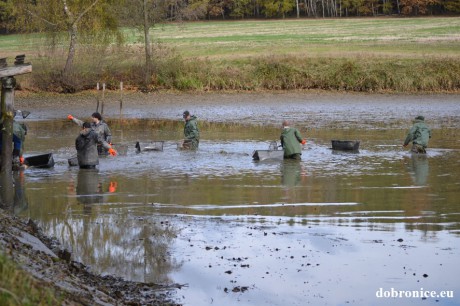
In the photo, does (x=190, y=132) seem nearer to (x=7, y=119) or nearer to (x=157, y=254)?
(x=7, y=119)

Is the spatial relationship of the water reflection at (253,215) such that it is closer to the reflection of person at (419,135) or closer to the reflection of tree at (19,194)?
the reflection of tree at (19,194)

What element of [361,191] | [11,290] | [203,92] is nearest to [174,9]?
[203,92]

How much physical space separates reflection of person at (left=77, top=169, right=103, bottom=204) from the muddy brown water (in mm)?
30

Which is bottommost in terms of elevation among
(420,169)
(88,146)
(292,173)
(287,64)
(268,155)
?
(420,169)

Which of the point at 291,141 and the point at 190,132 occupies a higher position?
the point at 190,132

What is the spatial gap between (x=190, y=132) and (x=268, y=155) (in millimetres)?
3194

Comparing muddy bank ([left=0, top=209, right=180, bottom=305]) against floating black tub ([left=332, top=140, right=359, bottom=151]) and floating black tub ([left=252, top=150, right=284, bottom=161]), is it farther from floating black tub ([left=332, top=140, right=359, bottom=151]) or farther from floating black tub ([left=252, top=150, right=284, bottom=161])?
floating black tub ([left=332, top=140, right=359, bottom=151])

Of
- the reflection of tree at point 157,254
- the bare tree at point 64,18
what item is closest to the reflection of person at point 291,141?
the reflection of tree at point 157,254

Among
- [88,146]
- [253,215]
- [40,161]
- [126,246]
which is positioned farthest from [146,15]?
[126,246]

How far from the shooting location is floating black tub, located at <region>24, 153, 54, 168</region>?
2303cm

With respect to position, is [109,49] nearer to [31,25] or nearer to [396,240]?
[31,25]

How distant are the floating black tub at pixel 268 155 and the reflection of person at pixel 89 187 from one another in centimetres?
448

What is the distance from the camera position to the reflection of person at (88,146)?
21.5 metres

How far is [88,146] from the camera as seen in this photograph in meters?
22.1
